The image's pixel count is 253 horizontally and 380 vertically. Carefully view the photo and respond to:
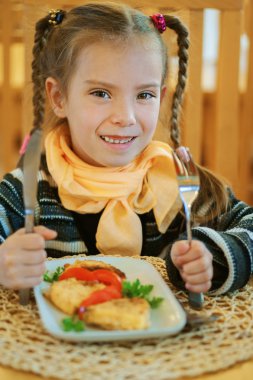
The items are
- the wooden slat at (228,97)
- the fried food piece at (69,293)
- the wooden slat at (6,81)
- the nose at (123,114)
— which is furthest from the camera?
the wooden slat at (6,81)

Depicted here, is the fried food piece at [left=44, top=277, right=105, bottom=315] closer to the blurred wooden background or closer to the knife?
the knife

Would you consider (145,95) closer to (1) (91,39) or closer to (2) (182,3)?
(1) (91,39)

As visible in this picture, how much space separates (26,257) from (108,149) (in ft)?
1.38

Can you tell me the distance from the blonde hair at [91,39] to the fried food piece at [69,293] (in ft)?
1.78

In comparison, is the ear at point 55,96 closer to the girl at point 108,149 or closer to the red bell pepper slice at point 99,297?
the girl at point 108,149

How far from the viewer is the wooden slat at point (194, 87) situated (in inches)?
57.6

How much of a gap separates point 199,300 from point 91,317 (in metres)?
0.19

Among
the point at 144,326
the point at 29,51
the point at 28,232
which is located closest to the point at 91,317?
the point at 144,326

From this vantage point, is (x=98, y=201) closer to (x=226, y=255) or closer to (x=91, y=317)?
(x=226, y=255)

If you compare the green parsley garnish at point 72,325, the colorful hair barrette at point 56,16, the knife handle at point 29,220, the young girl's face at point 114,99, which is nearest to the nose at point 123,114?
the young girl's face at point 114,99

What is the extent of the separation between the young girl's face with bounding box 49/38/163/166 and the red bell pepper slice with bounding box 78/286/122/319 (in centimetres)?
43

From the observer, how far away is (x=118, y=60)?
1.11 metres

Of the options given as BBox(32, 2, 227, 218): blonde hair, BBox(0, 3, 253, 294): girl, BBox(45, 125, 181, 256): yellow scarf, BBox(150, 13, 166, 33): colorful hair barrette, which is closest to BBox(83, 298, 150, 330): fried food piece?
BBox(0, 3, 253, 294): girl

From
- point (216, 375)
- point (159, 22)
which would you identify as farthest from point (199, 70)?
point (216, 375)
